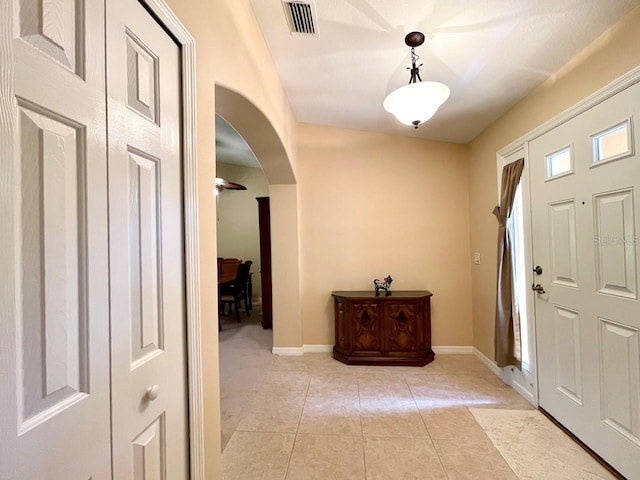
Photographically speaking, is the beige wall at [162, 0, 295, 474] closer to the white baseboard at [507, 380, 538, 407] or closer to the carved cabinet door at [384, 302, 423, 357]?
the carved cabinet door at [384, 302, 423, 357]

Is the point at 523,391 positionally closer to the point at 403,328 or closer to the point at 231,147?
the point at 403,328

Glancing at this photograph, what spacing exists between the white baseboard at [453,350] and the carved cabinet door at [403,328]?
46cm

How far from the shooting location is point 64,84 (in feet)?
2.15

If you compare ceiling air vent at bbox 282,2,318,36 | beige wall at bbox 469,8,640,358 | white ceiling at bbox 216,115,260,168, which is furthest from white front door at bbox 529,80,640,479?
white ceiling at bbox 216,115,260,168

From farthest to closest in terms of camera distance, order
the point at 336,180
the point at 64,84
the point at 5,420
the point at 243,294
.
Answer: the point at 243,294 → the point at 336,180 → the point at 64,84 → the point at 5,420

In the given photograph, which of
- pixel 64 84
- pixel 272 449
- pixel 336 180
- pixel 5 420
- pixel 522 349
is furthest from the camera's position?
pixel 336 180

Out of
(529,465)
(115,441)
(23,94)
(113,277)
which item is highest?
(23,94)

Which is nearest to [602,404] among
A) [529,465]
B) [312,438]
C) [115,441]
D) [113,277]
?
[529,465]

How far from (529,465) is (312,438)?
4.39 ft

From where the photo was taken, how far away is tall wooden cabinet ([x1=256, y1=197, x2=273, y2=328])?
4.72 metres

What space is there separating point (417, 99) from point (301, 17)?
0.90 m

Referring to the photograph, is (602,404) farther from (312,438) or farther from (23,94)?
(23,94)

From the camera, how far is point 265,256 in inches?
190

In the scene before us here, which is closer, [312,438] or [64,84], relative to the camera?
[64,84]
